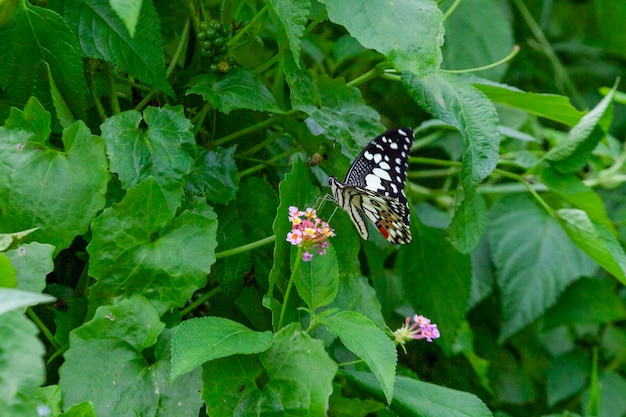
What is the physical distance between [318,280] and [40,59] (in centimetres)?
38

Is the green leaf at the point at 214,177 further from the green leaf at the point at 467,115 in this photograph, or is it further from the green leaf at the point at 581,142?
the green leaf at the point at 581,142

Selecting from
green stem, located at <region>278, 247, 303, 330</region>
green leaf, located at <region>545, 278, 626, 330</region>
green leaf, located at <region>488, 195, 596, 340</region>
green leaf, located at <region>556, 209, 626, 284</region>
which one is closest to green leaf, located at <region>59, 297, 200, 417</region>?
green stem, located at <region>278, 247, 303, 330</region>

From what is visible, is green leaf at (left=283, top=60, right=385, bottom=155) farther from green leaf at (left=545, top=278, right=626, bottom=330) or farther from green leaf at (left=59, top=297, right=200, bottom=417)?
green leaf at (left=545, top=278, right=626, bottom=330)

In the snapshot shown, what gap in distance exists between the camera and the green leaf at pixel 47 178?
2.43 feet

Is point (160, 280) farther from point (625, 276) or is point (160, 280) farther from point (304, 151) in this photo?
point (625, 276)

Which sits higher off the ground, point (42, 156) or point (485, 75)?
point (42, 156)

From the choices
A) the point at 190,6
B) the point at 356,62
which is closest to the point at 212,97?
the point at 190,6

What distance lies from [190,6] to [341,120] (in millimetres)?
227

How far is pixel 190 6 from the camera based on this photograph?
897 mm

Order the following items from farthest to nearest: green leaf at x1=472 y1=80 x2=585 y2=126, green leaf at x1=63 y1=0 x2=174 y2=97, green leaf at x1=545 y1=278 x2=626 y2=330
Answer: green leaf at x1=545 y1=278 x2=626 y2=330 → green leaf at x1=472 y1=80 x2=585 y2=126 → green leaf at x1=63 y1=0 x2=174 y2=97

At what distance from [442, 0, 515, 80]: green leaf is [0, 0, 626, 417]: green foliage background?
1.55ft

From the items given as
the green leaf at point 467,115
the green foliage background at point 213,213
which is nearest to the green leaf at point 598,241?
the green foliage background at point 213,213

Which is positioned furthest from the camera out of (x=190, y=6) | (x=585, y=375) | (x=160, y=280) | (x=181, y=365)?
(x=585, y=375)

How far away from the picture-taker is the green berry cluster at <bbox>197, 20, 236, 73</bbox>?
867 millimetres
